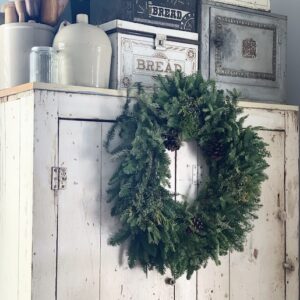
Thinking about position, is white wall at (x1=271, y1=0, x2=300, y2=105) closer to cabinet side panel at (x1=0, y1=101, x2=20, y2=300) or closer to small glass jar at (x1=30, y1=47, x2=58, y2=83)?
small glass jar at (x1=30, y1=47, x2=58, y2=83)

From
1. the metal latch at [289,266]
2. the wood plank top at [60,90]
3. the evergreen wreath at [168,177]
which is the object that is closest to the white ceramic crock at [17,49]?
the wood plank top at [60,90]

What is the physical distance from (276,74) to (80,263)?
3.07ft

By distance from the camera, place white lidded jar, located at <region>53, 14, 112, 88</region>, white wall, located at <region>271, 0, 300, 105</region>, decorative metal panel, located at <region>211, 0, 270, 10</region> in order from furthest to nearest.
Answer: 1. white wall, located at <region>271, 0, 300, 105</region>
2. decorative metal panel, located at <region>211, 0, 270, 10</region>
3. white lidded jar, located at <region>53, 14, 112, 88</region>

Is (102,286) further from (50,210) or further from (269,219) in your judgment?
(269,219)

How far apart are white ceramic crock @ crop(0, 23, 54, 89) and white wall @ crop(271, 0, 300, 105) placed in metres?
1.00

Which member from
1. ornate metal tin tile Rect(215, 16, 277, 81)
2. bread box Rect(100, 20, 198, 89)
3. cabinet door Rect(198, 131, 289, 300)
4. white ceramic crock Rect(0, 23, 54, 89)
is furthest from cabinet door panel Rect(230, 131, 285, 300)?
white ceramic crock Rect(0, 23, 54, 89)

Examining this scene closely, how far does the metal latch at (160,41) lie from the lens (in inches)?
65.2

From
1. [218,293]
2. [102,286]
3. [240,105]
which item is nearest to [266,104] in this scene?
[240,105]

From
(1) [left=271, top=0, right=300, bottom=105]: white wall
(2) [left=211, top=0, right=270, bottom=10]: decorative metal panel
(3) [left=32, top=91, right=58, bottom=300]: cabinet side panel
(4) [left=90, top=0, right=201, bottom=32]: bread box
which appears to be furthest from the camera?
(1) [left=271, top=0, right=300, bottom=105]: white wall

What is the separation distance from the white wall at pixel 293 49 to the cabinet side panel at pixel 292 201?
31cm

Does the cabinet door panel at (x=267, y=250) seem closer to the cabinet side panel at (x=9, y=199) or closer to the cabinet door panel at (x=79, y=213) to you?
the cabinet door panel at (x=79, y=213)

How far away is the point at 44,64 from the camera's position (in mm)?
1520

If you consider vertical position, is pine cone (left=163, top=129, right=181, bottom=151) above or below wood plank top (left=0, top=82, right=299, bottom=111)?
below

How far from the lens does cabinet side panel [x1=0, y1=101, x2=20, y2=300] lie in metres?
1.46
